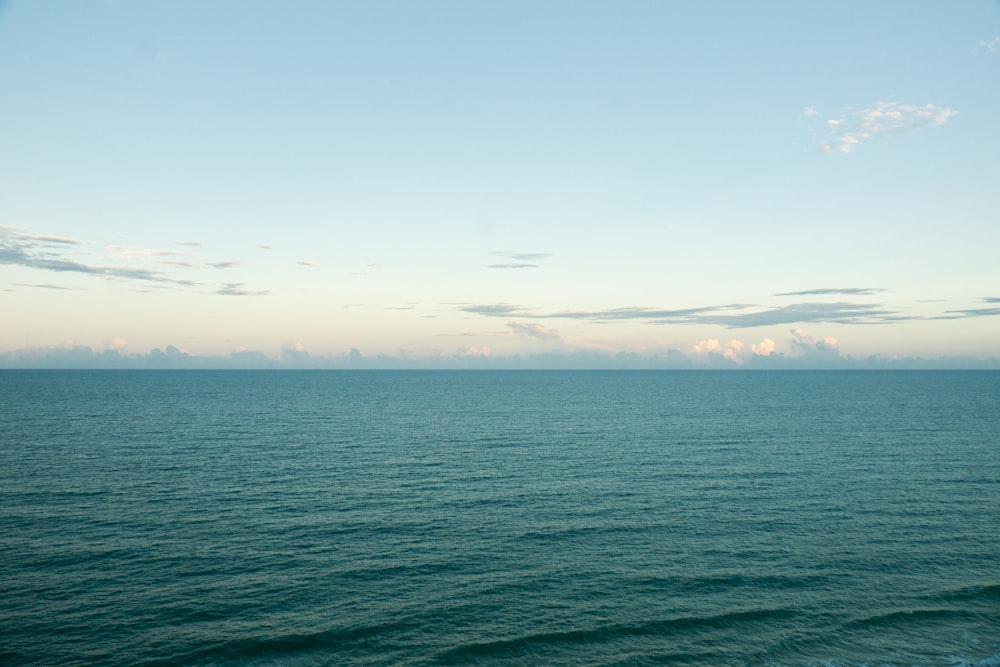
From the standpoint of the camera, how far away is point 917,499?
65.4m

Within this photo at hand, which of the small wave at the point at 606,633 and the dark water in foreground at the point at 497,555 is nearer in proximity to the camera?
the small wave at the point at 606,633

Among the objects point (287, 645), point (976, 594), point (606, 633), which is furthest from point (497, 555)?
point (976, 594)

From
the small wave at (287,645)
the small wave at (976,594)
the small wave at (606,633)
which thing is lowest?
the small wave at (606,633)

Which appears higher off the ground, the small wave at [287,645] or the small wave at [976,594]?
the small wave at [287,645]

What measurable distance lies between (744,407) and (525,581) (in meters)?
155

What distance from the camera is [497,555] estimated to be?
49.3m

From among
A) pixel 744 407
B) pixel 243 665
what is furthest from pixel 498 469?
pixel 744 407

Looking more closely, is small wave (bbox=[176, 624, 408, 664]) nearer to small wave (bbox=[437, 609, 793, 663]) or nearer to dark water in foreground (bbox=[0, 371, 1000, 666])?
dark water in foreground (bbox=[0, 371, 1000, 666])

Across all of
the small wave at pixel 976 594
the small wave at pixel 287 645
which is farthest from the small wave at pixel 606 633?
the small wave at pixel 976 594

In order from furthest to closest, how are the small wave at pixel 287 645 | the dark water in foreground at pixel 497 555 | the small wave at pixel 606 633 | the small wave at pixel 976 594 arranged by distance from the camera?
the small wave at pixel 976 594
the dark water in foreground at pixel 497 555
the small wave at pixel 606 633
the small wave at pixel 287 645

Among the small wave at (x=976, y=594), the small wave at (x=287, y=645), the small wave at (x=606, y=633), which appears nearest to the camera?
the small wave at (x=287, y=645)

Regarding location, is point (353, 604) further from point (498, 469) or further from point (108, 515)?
point (498, 469)

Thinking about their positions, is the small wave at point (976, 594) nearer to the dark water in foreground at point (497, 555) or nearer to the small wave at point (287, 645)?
the dark water in foreground at point (497, 555)

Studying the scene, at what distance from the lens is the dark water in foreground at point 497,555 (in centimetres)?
3644
